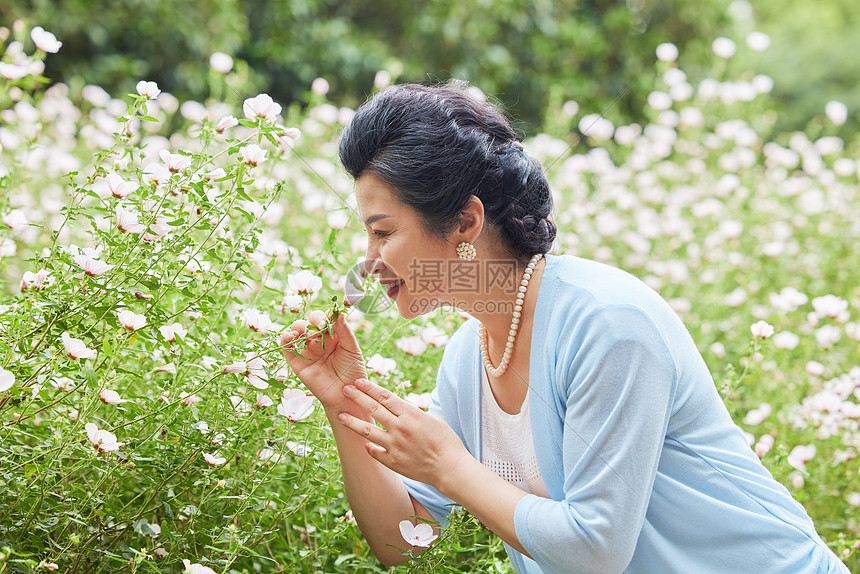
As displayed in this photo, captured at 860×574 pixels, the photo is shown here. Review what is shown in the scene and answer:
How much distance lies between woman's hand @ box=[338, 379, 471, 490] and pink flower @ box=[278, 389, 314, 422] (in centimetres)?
9

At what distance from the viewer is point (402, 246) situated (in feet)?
4.35

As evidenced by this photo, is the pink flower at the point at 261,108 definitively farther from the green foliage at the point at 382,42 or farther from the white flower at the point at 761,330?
the green foliage at the point at 382,42

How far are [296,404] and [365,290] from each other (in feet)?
0.87

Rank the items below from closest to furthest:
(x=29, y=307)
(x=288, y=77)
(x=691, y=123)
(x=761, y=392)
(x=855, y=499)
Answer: (x=29, y=307) < (x=855, y=499) < (x=761, y=392) < (x=691, y=123) < (x=288, y=77)

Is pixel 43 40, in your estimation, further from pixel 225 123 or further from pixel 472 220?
pixel 472 220

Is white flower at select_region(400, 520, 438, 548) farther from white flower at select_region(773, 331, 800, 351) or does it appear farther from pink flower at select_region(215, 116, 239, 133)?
white flower at select_region(773, 331, 800, 351)

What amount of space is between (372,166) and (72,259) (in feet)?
1.63

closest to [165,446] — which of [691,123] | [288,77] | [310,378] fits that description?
[310,378]

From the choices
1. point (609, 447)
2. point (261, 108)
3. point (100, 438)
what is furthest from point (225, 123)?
point (609, 447)

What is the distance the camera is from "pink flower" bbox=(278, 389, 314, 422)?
1275 millimetres

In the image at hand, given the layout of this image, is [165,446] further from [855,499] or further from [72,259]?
[855,499]

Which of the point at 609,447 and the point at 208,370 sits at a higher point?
the point at 609,447

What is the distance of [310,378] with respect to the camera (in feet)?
Result: 4.45

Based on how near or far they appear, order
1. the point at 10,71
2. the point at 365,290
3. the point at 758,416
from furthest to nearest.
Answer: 1. the point at 758,416
2. the point at 10,71
3. the point at 365,290
